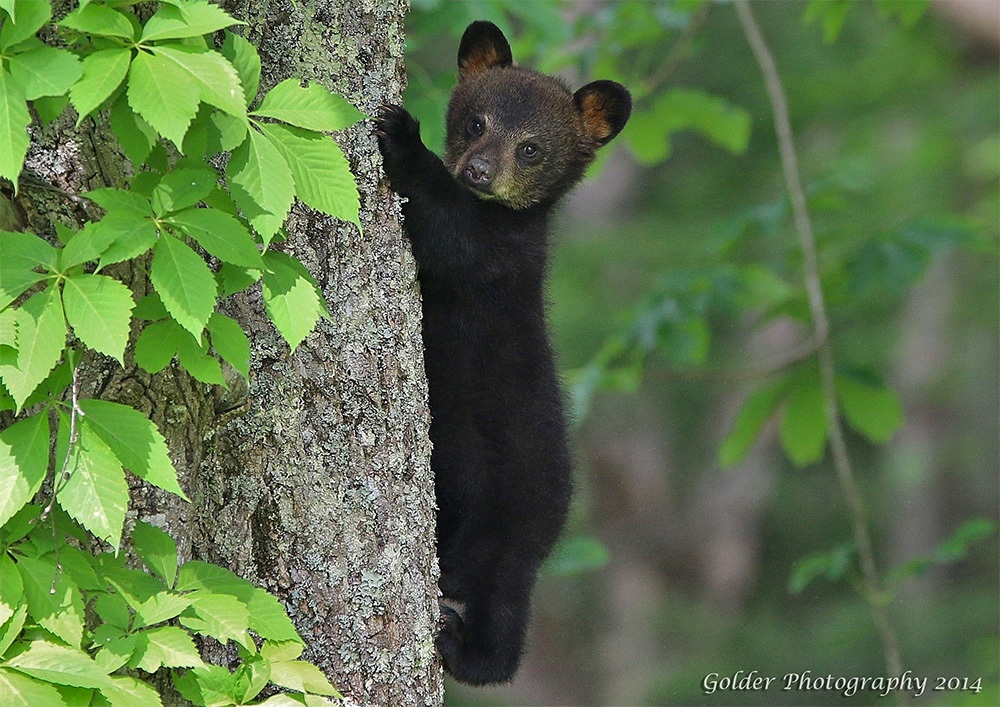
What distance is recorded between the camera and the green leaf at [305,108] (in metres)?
1.63

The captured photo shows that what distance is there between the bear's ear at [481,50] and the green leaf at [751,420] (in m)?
1.76

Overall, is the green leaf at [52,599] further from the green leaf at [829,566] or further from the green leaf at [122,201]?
the green leaf at [829,566]

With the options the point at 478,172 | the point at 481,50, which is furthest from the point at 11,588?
the point at 481,50

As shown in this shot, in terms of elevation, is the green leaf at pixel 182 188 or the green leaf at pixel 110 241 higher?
the green leaf at pixel 182 188

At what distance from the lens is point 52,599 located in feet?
5.36

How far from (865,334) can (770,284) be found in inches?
295

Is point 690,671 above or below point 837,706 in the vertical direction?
above

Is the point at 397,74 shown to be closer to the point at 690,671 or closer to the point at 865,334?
the point at 690,671

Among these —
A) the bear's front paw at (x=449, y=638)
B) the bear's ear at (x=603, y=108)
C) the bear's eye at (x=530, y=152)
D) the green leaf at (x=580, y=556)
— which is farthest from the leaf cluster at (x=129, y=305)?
the green leaf at (x=580, y=556)

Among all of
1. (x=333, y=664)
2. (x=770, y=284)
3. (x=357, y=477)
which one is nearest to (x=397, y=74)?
(x=357, y=477)

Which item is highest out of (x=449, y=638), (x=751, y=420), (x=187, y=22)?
(x=187, y=22)

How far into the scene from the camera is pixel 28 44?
150 centimetres

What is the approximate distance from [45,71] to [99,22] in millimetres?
100

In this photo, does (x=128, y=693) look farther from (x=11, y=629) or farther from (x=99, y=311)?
(x=99, y=311)
